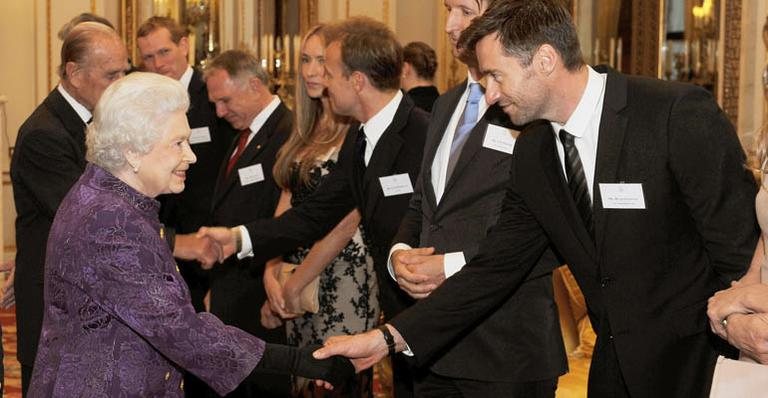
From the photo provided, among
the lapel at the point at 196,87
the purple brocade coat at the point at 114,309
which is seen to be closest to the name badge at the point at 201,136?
the lapel at the point at 196,87

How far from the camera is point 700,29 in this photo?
30.7ft

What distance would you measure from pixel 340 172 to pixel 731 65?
176 inches

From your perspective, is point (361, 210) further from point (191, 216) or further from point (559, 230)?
point (191, 216)

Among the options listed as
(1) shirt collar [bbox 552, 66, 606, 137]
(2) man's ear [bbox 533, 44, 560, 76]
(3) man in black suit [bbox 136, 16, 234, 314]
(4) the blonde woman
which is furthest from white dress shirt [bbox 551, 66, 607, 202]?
(3) man in black suit [bbox 136, 16, 234, 314]

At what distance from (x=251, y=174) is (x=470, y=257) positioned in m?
1.97

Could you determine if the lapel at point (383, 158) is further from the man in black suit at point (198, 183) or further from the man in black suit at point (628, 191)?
the man in black suit at point (198, 183)

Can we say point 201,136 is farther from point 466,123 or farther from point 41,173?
point 466,123

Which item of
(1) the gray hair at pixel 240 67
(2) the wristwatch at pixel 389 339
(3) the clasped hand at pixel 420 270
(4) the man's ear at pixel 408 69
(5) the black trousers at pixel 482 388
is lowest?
(5) the black trousers at pixel 482 388

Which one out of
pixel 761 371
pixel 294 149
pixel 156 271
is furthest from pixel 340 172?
pixel 761 371

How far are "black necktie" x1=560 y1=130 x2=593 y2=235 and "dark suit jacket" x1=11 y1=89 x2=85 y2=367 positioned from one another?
2.17 metres

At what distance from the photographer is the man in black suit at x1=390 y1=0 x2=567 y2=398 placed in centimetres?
338

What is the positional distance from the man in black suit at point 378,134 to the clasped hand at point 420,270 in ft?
1.55

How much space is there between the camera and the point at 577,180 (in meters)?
3.07

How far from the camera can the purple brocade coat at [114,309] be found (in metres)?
2.74
